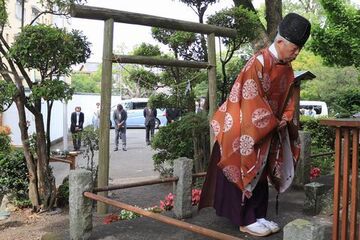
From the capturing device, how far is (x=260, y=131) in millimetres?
3533

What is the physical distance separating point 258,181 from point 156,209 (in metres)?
2.49

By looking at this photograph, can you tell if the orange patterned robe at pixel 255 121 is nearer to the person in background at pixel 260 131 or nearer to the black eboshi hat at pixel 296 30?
the person in background at pixel 260 131

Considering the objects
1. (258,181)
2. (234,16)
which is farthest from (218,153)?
(234,16)

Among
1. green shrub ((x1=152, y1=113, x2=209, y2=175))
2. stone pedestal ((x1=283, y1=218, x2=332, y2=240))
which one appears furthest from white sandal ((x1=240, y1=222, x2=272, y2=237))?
green shrub ((x1=152, y1=113, x2=209, y2=175))

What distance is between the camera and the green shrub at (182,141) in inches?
322

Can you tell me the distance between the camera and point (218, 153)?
4070 mm

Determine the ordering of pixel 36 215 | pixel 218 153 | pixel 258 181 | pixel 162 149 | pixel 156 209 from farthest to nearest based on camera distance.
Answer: pixel 162 149, pixel 36 215, pixel 156 209, pixel 218 153, pixel 258 181

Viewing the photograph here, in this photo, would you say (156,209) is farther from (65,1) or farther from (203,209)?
(65,1)

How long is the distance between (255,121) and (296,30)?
2.64 feet

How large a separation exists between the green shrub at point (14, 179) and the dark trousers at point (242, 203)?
4.42m

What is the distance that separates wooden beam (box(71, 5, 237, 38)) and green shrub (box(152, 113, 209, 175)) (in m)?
2.15

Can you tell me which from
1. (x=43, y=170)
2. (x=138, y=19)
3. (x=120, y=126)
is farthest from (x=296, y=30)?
(x=120, y=126)

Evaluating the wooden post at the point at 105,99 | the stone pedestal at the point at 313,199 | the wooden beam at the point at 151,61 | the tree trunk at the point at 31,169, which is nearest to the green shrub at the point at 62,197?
the tree trunk at the point at 31,169

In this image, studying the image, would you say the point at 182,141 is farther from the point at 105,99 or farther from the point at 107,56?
the point at 107,56
